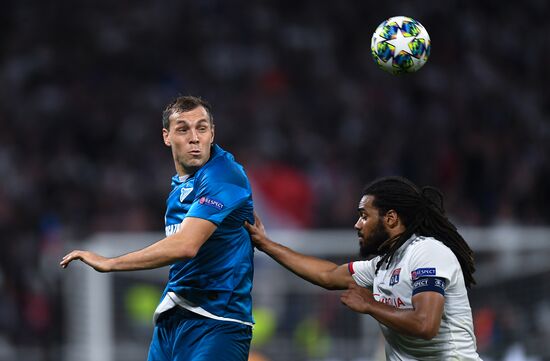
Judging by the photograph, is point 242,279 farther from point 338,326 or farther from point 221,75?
point 221,75

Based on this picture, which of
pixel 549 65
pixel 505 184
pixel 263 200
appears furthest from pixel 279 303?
pixel 549 65

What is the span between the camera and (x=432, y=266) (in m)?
5.42

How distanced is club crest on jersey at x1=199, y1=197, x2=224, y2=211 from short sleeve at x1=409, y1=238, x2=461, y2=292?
95cm

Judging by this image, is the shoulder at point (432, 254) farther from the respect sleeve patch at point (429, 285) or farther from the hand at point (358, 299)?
the hand at point (358, 299)

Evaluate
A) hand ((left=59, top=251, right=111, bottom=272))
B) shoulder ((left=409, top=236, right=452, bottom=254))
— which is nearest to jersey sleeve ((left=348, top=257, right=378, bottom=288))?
shoulder ((left=409, top=236, right=452, bottom=254))

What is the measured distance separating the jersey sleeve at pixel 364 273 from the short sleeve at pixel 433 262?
558mm

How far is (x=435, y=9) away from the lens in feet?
53.6

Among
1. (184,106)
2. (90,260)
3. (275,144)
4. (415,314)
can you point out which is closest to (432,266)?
(415,314)

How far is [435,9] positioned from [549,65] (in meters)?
1.96

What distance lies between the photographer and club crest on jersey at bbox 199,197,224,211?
18.0ft

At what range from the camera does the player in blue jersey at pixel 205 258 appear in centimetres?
556

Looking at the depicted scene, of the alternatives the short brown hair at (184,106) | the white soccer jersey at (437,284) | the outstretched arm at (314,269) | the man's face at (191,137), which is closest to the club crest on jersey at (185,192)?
the man's face at (191,137)

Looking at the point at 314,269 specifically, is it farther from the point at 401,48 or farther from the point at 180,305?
the point at 401,48

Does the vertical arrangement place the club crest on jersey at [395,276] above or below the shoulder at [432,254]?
below
